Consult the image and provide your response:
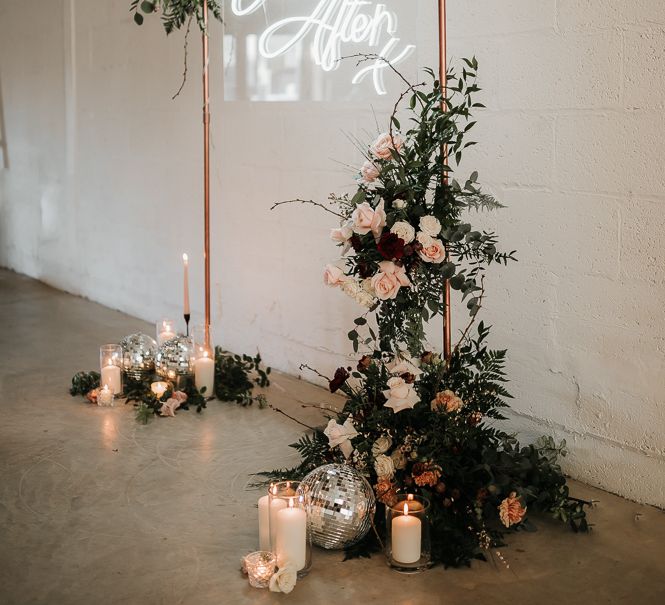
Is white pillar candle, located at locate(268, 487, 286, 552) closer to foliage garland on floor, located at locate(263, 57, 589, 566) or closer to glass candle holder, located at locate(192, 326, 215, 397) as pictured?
foliage garland on floor, located at locate(263, 57, 589, 566)

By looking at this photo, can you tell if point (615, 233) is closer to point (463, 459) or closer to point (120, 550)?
point (463, 459)

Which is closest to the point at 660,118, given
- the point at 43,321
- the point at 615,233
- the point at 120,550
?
the point at 615,233

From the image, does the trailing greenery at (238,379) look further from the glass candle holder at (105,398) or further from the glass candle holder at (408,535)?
the glass candle holder at (408,535)

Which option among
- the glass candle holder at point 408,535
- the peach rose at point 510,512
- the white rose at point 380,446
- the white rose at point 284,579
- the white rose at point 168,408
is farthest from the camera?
the white rose at point 168,408

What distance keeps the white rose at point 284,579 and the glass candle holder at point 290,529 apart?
40 mm

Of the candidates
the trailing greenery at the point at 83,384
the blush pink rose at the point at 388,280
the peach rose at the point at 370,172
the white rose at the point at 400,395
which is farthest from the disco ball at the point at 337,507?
the trailing greenery at the point at 83,384

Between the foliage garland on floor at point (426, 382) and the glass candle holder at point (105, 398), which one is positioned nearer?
the foliage garland on floor at point (426, 382)

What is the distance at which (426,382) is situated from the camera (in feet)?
9.52

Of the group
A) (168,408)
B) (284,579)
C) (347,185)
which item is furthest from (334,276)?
(168,408)

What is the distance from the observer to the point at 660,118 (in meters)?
2.67

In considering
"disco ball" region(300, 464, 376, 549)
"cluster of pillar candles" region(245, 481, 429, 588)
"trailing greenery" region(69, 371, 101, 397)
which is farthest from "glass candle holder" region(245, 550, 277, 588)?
"trailing greenery" region(69, 371, 101, 397)

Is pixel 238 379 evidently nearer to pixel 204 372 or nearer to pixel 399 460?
pixel 204 372

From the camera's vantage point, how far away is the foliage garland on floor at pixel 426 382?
2.65 meters

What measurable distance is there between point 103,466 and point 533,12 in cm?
203
